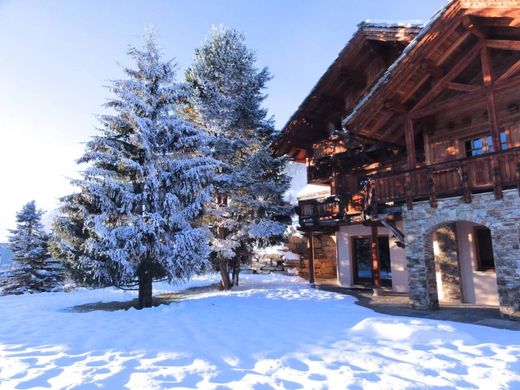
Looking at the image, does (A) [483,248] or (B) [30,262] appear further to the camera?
(B) [30,262]

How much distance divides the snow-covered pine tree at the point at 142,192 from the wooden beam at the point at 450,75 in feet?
23.7

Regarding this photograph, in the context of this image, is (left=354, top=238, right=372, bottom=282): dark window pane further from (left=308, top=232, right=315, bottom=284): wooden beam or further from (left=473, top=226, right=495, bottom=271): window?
(left=473, top=226, right=495, bottom=271): window

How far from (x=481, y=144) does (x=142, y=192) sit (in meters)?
11.2

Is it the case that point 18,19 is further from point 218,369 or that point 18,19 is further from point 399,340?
point 399,340

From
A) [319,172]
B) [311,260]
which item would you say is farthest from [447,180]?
[311,260]

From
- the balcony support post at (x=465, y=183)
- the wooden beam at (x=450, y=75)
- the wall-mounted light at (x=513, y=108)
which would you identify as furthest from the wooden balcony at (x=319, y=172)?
the balcony support post at (x=465, y=183)

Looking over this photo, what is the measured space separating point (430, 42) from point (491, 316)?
293 inches

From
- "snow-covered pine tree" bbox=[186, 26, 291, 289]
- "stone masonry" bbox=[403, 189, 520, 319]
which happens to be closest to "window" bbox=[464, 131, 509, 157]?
"stone masonry" bbox=[403, 189, 520, 319]

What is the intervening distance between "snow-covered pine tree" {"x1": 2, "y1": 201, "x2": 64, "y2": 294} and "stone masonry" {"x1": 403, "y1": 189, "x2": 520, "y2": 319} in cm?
1990

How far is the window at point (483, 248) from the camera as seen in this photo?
11297mm

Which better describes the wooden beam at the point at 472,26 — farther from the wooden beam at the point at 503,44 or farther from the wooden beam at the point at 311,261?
the wooden beam at the point at 311,261

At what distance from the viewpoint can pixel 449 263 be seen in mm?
11938

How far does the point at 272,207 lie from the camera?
55.0 feet

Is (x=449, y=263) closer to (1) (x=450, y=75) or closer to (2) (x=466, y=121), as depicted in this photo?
(2) (x=466, y=121)
